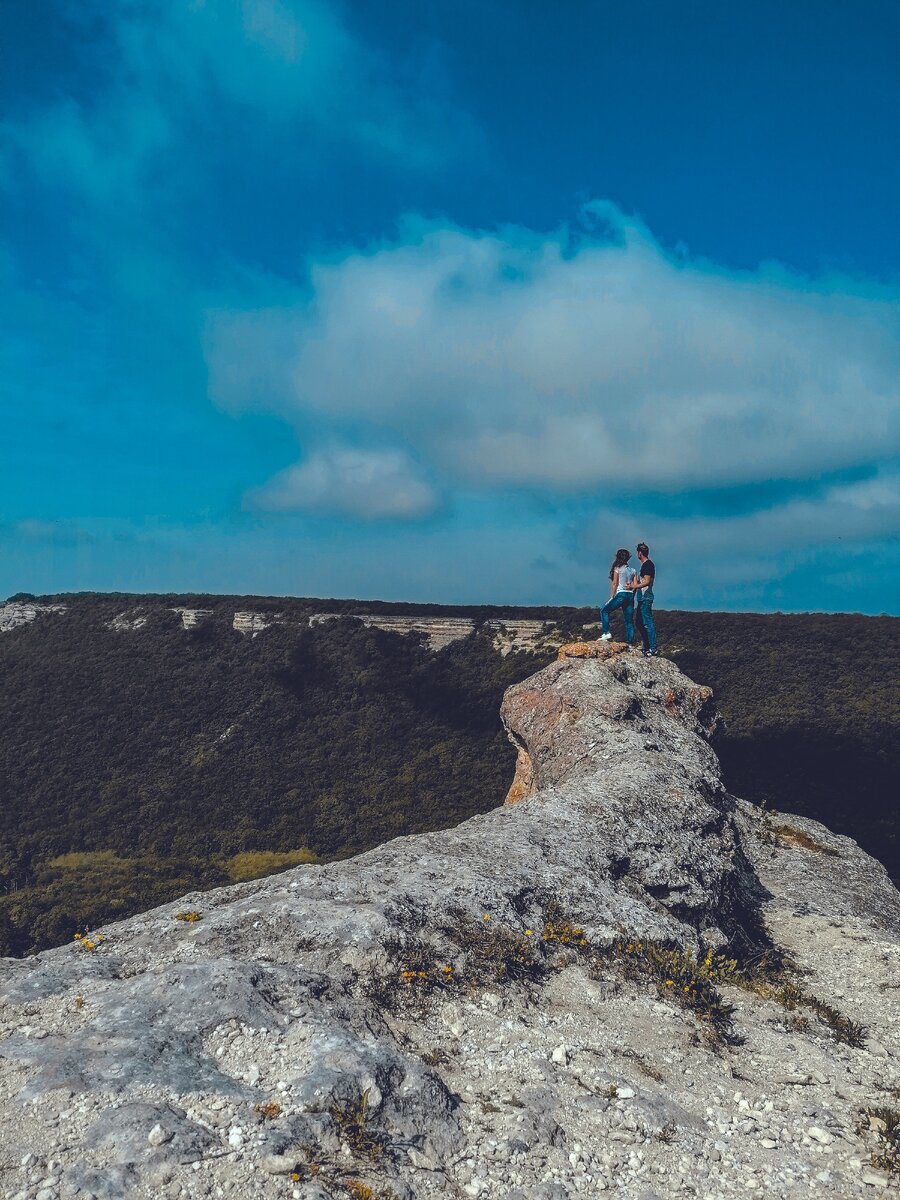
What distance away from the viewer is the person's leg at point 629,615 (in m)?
19.8

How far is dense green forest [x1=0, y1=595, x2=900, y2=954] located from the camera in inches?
1690

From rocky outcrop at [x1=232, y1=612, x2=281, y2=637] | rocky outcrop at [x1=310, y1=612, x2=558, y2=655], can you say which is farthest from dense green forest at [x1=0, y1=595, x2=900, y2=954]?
rocky outcrop at [x1=232, y1=612, x2=281, y2=637]

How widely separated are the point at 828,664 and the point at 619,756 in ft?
157

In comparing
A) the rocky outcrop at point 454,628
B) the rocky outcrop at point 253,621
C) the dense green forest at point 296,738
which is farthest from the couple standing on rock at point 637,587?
the rocky outcrop at point 253,621

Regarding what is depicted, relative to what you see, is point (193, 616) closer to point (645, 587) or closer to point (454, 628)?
point (454, 628)

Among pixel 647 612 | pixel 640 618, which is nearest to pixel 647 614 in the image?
pixel 647 612

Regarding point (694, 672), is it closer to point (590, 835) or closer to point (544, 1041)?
point (590, 835)

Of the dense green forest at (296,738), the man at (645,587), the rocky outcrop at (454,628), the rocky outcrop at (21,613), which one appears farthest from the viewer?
the rocky outcrop at (21,613)

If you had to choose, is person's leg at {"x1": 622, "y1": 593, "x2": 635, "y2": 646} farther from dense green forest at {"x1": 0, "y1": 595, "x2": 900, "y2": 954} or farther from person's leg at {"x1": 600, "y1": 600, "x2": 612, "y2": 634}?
dense green forest at {"x1": 0, "y1": 595, "x2": 900, "y2": 954}

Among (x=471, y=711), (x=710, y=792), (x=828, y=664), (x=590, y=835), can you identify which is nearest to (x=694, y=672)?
(x=828, y=664)

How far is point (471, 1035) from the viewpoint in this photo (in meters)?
6.98

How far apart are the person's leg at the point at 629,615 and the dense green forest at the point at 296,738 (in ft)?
69.0

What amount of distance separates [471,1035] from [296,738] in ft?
191

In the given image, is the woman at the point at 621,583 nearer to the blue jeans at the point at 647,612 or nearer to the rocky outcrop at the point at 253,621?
the blue jeans at the point at 647,612
